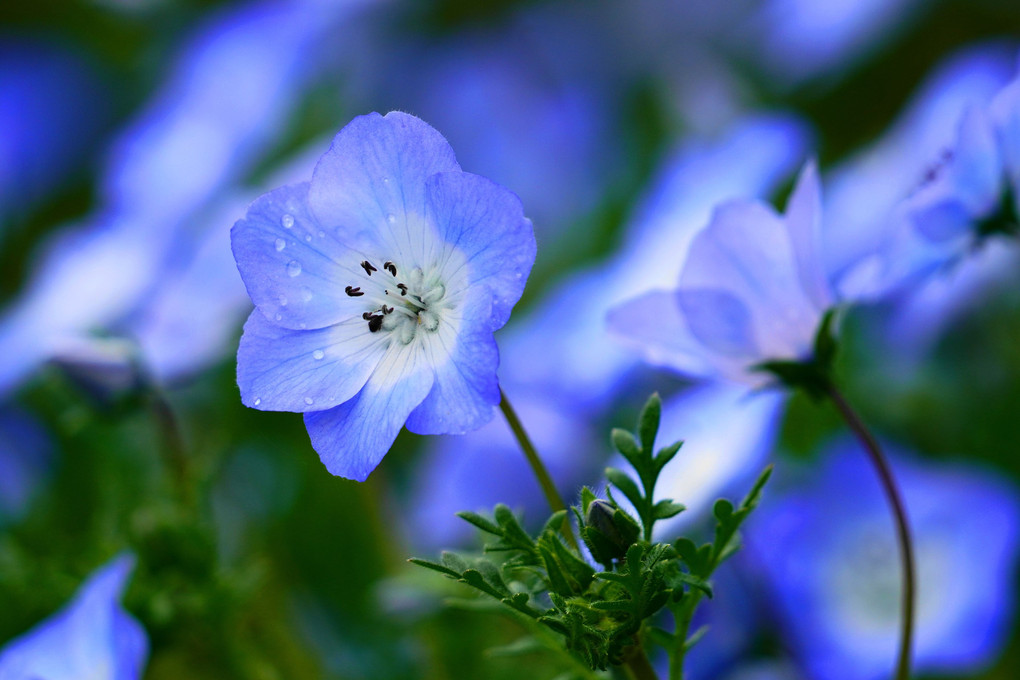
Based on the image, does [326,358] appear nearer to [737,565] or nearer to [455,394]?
[455,394]

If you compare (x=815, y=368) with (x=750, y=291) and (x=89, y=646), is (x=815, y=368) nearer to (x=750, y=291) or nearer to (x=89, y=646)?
(x=750, y=291)

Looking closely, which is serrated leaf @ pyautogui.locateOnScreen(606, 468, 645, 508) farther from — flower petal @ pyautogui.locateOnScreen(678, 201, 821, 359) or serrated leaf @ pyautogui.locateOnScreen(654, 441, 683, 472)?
flower petal @ pyautogui.locateOnScreen(678, 201, 821, 359)

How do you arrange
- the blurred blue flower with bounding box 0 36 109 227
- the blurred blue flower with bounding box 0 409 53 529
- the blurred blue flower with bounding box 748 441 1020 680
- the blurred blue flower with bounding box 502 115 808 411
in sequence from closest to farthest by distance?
the blurred blue flower with bounding box 748 441 1020 680 → the blurred blue flower with bounding box 502 115 808 411 → the blurred blue flower with bounding box 0 409 53 529 → the blurred blue flower with bounding box 0 36 109 227

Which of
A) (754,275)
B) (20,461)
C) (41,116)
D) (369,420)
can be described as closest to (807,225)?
(754,275)

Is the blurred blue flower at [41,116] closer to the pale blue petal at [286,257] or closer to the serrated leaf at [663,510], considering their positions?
the pale blue petal at [286,257]

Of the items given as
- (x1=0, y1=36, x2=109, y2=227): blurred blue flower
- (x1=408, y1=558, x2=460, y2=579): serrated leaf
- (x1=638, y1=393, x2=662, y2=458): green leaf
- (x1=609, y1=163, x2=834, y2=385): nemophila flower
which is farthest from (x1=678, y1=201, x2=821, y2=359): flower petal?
(x1=0, y1=36, x2=109, y2=227): blurred blue flower

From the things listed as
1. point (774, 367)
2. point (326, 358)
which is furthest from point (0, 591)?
point (774, 367)

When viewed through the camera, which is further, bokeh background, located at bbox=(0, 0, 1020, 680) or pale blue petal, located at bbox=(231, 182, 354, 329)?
bokeh background, located at bbox=(0, 0, 1020, 680)
